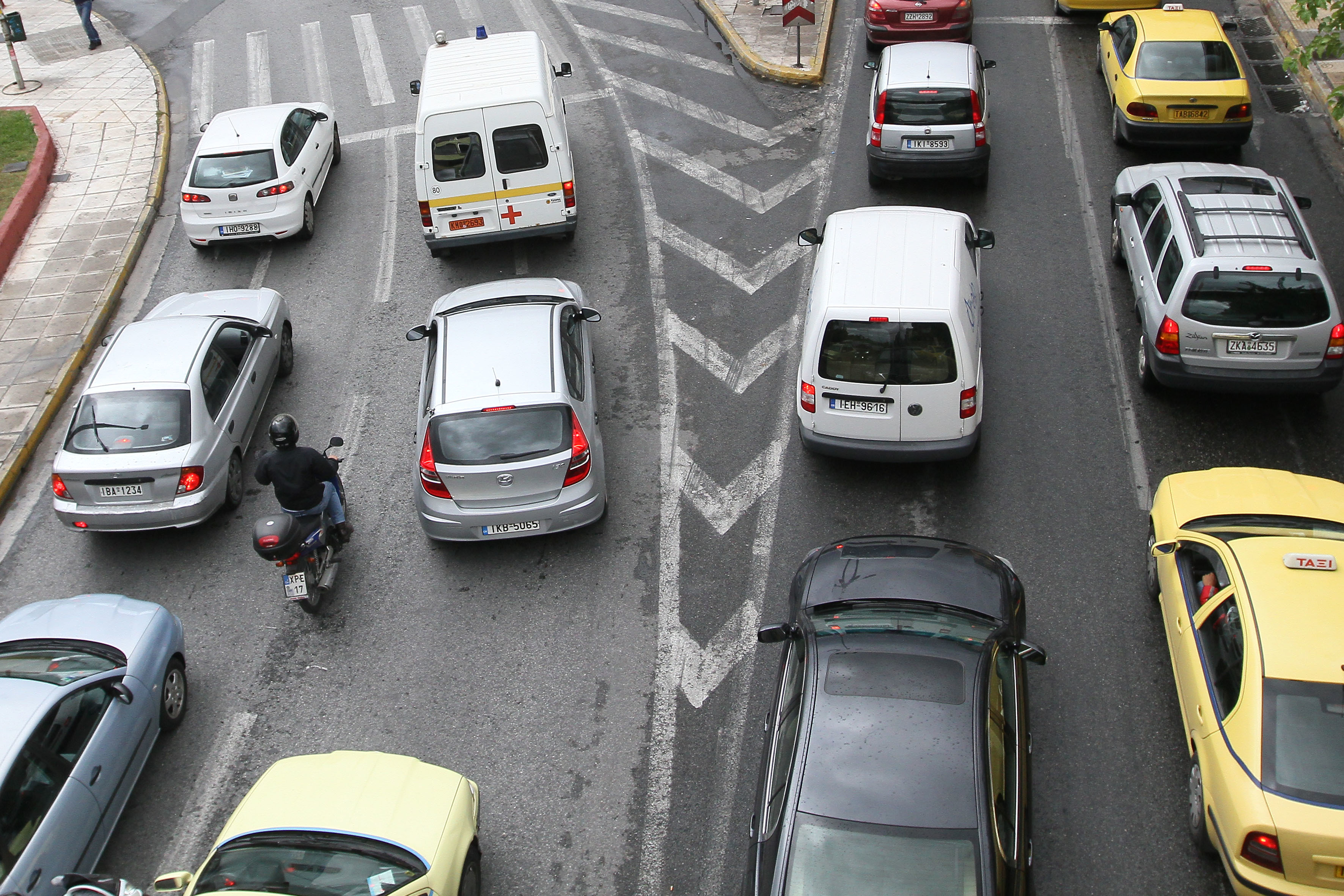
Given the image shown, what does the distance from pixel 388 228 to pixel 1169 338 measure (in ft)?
33.7

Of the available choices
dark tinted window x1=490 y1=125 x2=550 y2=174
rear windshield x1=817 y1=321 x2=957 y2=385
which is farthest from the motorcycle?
dark tinted window x1=490 y1=125 x2=550 y2=174

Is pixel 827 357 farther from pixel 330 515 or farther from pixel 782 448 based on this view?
pixel 330 515

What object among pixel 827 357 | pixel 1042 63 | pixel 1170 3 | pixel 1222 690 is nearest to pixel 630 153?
pixel 1042 63

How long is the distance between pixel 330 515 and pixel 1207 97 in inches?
475

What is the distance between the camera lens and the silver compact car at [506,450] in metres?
9.75

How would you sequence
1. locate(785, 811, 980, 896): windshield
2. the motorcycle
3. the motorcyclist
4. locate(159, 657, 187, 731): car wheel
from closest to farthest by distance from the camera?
locate(785, 811, 980, 896): windshield < locate(159, 657, 187, 731): car wheel < the motorcycle < the motorcyclist

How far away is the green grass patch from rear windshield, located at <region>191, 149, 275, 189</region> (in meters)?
3.57

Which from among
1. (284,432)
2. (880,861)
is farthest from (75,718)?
(880,861)

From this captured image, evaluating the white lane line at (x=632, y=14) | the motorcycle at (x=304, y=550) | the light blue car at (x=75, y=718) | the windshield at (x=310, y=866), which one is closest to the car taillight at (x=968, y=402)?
the motorcycle at (x=304, y=550)

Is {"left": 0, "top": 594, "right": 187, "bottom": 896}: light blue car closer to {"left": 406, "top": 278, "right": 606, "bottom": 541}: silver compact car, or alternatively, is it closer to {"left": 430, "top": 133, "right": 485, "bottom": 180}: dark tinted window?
{"left": 406, "top": 278, "right": 606, "bottom": 541}: silver compact car

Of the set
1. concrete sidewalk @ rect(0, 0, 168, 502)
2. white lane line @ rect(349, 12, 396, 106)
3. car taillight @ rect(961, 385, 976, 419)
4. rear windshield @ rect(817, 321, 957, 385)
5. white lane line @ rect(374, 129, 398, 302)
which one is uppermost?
rear windshield @ rect(817, 321, 957, 385)

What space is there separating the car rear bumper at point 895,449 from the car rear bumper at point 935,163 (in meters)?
5.46

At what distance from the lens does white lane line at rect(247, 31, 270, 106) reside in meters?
19.4

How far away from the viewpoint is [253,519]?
1092 centimetres
